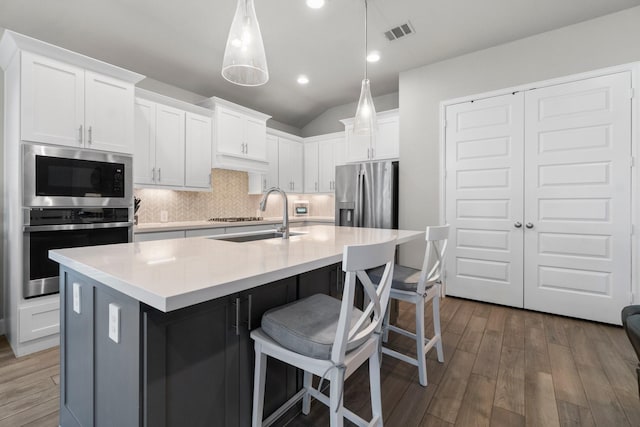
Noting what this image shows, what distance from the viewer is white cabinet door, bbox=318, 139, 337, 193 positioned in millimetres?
5191

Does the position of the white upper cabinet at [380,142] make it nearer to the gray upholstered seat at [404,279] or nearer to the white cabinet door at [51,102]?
the gray upholstered seat at [404,279]

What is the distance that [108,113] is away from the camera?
2.70 metres

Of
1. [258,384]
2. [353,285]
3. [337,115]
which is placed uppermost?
[337,115]

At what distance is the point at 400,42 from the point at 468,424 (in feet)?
11.6

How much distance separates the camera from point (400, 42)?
10.9 ft

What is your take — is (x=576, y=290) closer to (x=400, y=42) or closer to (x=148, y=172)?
(x=400, y=42)

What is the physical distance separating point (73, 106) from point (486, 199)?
13.8ft

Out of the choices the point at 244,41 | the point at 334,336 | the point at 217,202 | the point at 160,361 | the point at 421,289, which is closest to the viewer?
the point at 160,361

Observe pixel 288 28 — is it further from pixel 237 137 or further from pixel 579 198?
pixel 579 198

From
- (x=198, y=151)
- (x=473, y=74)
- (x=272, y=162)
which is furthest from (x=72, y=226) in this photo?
(x=473, y=74)

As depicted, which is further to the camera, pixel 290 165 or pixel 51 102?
pixel 290 165

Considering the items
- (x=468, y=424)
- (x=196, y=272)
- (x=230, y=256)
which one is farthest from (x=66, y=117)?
(x=468, y=424)

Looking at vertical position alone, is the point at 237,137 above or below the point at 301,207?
above

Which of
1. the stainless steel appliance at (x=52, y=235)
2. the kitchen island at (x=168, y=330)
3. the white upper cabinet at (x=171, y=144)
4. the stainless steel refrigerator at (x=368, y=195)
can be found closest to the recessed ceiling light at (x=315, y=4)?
the white upper cabinet at (x=171, y=144)
